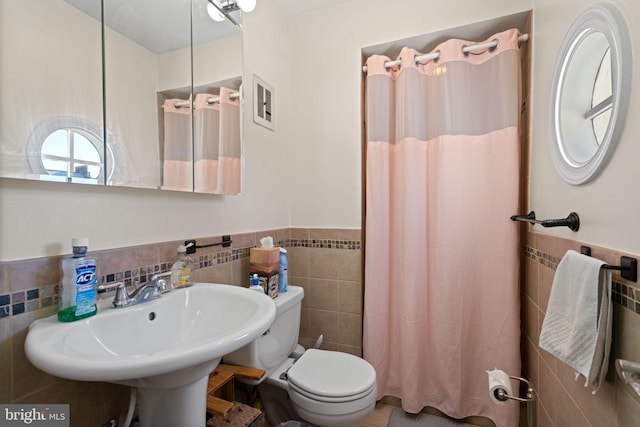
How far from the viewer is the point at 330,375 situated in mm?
1222

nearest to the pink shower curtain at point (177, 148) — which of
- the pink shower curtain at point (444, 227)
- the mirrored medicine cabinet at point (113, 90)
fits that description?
the mirrored medicine cabinet at point (113, 90)

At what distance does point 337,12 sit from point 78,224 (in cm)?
179

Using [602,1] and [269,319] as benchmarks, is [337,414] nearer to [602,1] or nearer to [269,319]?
[269,319]

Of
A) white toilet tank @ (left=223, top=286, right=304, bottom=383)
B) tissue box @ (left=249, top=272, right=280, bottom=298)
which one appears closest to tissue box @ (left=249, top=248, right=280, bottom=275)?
tissue box @ (left=249, top=272, right=280, bottom=298)

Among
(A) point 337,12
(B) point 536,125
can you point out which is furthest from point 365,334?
(A) point 337,12

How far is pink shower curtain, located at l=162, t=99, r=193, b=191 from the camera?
3.32 ft

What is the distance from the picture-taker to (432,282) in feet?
4.93

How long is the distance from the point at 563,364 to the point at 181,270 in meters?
1.42

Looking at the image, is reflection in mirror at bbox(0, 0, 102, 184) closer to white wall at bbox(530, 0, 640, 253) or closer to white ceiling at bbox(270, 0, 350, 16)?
white ceiling at bbox(270, 0, 350, 16)

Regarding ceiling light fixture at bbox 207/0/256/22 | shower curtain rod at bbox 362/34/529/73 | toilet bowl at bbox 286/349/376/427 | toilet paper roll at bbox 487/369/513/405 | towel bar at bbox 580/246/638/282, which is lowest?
toilet bowl at bbox 286/349/376/427

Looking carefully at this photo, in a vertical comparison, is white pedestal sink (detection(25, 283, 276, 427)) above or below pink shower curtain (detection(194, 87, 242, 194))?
below

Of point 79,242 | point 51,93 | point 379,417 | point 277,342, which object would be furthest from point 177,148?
point 379,417

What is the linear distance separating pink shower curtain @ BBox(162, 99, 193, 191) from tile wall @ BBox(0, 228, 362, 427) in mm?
238

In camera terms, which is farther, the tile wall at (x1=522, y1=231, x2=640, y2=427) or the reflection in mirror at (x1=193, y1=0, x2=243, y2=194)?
the reflection in mirror at (x1=193, y1=0, x2=243, y2=194)
